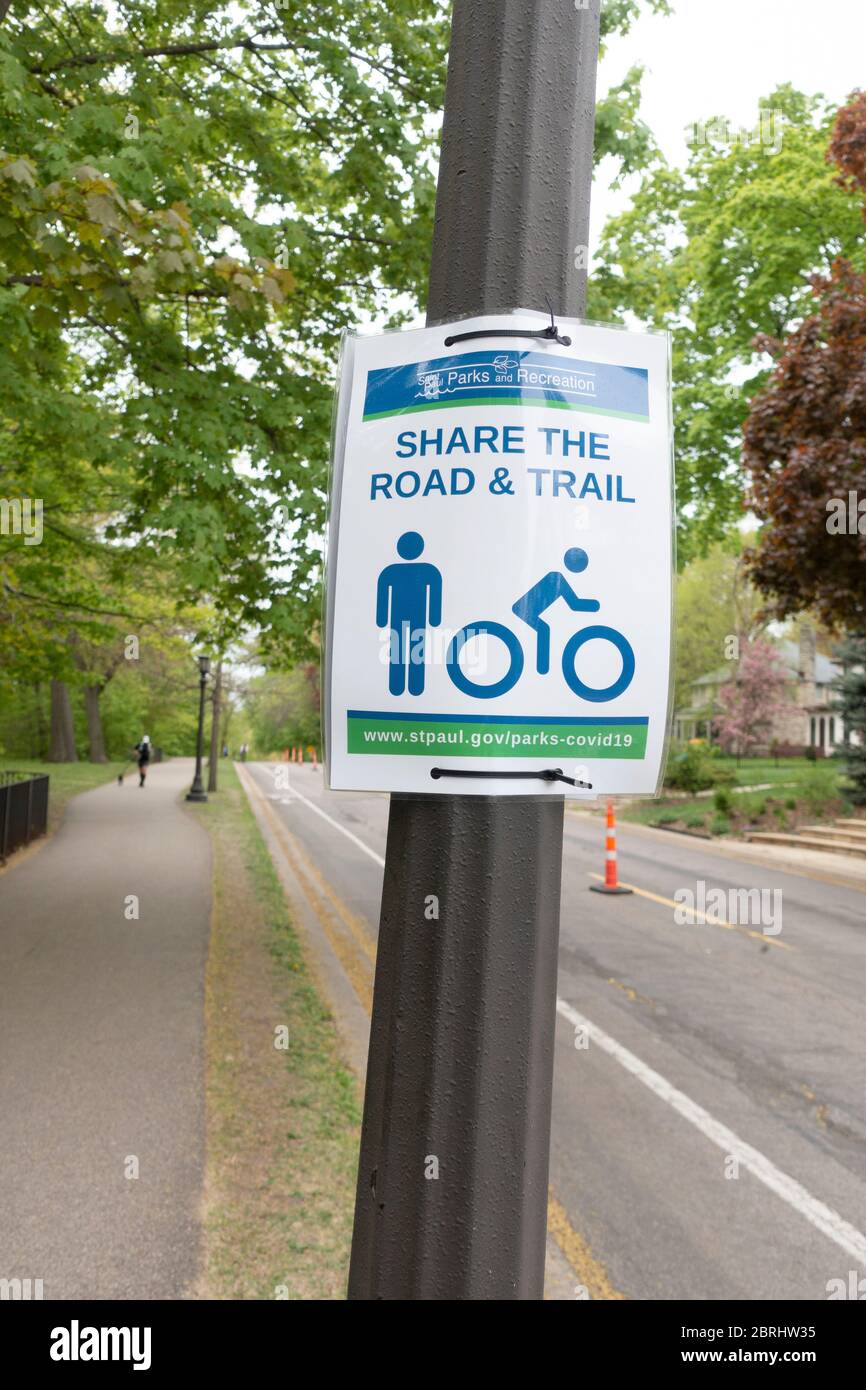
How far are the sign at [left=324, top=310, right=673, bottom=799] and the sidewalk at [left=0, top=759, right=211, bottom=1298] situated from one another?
3033 mm

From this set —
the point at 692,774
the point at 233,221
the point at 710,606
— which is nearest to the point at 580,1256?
the point at 233,221

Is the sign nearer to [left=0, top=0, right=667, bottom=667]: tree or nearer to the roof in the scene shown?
[left=0, top=0, right=667, bottom=667]: tree

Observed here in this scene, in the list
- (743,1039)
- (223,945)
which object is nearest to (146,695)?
(223,945)

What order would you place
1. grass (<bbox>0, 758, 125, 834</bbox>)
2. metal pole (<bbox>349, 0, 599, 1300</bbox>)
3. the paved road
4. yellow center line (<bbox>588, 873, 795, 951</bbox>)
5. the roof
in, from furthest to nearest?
the roof, grass (<bbox>0, 758, 125, 834</bbox>), yellow center line (<bbox>588, 873, 795, 951</bbox>), the paved road, metal pole (<bbox>349, 0, 599, 1300</bbox>)

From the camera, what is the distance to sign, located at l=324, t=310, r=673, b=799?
164 centimetres

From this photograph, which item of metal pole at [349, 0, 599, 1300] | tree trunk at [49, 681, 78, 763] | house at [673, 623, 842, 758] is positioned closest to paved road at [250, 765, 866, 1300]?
metal pole at [349, 0, 599, 1300]

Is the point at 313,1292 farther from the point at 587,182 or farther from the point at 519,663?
the point at 587,182

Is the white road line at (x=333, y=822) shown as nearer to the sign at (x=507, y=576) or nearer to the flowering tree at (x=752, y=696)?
the sign at (x=507, y=576)

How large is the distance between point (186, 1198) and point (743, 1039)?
4.19 meters

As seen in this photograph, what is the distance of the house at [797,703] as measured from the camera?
48.8 metres

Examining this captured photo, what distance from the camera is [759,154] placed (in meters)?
20.4

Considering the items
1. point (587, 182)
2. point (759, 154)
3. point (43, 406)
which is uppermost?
point (759, 154)

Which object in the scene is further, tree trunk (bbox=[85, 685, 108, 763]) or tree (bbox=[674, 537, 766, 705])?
tree (bbox=[674, 537, 766, 705])

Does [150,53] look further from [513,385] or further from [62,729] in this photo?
[62,729]
